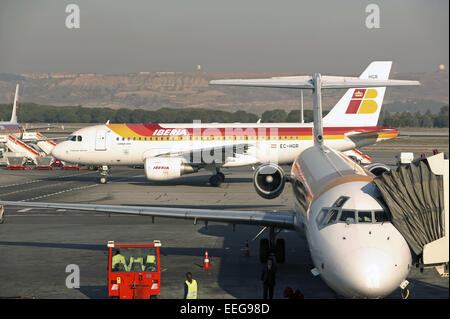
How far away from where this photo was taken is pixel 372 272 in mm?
12328

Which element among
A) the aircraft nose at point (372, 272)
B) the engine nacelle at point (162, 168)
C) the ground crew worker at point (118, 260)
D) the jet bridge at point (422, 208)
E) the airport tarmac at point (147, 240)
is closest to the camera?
the aircraft nose at point (372, 272)

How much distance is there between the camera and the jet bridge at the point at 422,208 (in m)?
13.5

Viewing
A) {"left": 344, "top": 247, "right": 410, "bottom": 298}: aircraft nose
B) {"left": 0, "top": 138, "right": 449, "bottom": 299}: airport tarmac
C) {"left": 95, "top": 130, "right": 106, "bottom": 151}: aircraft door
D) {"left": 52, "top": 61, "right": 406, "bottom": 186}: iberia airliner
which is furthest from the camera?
{"left": 95, "top": 130, "right": 106, "bottom": 151}: aircraft door

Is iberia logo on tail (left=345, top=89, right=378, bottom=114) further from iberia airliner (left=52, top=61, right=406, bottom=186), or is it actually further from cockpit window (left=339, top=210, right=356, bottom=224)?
cockpit window (left=339, top=210, right=356, bottom=224)

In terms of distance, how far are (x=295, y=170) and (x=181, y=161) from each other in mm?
19780

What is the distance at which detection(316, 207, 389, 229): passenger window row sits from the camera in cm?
1384

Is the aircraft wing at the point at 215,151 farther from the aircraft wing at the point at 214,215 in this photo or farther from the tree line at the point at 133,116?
the tree line at the point at 133,116

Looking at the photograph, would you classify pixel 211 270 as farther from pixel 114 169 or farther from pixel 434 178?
pixel 114 169

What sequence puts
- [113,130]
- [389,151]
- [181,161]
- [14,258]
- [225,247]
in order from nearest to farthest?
[14,258] < [225,247] < [181,161] < [113,130] < [389,151]

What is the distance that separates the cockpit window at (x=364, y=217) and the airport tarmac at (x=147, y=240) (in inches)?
114

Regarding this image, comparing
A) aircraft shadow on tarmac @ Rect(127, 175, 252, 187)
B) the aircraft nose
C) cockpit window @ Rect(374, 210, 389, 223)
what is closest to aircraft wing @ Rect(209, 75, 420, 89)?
→ cockpit window @ Rect(374, 210, 389, 223)

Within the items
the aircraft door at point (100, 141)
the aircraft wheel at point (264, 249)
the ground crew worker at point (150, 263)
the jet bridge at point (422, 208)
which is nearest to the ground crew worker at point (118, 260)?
the ground crew worker at point (150, 263)
